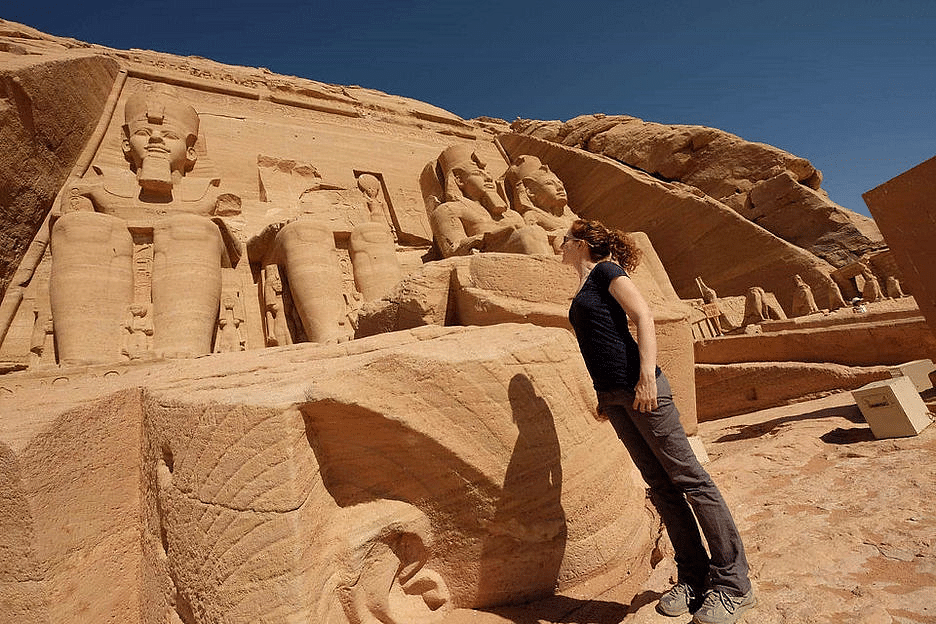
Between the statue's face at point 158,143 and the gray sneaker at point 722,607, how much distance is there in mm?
6050

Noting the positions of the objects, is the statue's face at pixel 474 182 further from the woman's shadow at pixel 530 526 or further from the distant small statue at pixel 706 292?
the woman's shadow at pixel 530 526

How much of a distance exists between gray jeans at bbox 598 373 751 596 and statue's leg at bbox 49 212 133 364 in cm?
351

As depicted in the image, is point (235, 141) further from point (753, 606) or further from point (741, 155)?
point (741, 155)

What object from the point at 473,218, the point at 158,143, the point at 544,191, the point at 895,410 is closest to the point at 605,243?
the point at 895,410

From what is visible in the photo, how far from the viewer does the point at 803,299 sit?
26.2 ft

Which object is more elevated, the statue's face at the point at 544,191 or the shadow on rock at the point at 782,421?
the statue's face at the point at 544,191

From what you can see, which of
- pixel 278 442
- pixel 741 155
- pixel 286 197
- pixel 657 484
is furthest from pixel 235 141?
pixel 741 155

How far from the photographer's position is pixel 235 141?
6738 millimetres

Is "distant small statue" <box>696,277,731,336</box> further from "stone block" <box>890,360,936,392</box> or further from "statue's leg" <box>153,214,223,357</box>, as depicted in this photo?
"statue's leg" <box>153,214,223,357</box>

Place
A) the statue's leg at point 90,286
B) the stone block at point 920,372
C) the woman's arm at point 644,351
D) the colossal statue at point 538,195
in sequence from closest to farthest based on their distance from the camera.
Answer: the woman's arm at point 644,351
the stone block at point 920,372
the statue's leg at point 90,286
the colossal statue at point 538,195

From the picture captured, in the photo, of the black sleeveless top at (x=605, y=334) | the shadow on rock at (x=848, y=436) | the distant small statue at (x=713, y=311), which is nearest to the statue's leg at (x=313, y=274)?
the black sleeveless top at (x=605, y=334)

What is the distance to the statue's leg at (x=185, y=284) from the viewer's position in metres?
3.54

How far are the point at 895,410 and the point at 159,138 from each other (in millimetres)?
6869

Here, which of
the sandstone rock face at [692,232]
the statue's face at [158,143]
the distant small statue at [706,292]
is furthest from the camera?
the distant small statue at [706,292]
